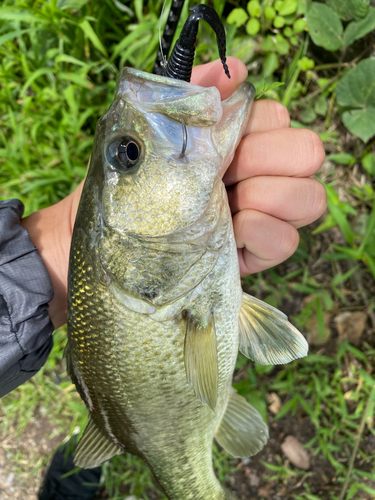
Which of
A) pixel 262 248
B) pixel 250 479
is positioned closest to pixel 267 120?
pixel 262 248

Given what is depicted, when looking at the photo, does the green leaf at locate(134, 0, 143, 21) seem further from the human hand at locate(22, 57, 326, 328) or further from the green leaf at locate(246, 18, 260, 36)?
the human hand at locate(22, 57, 326, 328)

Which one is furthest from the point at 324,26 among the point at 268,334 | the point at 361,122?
the point at 268,334

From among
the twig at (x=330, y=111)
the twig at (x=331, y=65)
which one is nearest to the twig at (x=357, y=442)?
the twig at (x=330, y=111)

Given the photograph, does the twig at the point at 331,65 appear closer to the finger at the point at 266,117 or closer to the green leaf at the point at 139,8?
the finger at the point at 266,117

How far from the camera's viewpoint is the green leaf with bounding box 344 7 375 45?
2242 mm

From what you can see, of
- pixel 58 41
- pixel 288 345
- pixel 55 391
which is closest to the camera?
pixel 288 345

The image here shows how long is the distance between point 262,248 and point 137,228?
0.68 metres

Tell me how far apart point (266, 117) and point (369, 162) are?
4.76ft

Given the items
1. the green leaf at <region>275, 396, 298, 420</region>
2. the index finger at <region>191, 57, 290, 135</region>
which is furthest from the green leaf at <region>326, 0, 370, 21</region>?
the green leaf at <region>275, 396, 298, 420</region>

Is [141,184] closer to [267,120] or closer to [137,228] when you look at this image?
[137,228]

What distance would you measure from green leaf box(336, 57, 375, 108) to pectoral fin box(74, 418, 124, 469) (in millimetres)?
2708

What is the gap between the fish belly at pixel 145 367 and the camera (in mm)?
1442

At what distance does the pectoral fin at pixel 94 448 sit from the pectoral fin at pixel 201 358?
2.36 ft

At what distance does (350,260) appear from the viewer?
113 inches
